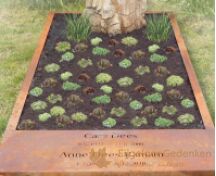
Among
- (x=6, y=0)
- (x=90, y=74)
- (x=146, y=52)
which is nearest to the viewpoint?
(x=90, y=74)

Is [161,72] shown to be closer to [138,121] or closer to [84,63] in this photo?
[84,63]

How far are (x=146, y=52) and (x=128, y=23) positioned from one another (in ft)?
Result: 1.81

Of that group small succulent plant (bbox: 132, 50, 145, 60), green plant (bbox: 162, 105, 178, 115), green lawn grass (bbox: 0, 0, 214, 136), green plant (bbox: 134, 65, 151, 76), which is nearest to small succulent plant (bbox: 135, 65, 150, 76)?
green plant (bbox: 134, 65, 151, 76)

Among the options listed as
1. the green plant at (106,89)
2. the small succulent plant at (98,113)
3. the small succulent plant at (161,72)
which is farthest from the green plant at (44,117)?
the small succulent plant at (161,72)

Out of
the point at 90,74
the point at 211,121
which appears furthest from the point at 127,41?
the point at 211,121

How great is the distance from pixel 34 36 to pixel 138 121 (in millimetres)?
2417

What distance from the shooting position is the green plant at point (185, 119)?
4562mm

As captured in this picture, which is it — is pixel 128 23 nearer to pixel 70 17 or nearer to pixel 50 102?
pixel 70 17

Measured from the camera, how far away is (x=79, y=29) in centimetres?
601

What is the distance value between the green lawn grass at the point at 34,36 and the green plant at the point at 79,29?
49cm

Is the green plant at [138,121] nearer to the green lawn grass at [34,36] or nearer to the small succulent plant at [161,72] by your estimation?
the green lawn grass at [34,36]

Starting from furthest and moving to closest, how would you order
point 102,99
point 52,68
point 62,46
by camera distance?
point 62,46 → point 52,68 → point 102,99

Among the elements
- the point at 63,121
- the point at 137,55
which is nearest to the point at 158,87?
the point at 137,55

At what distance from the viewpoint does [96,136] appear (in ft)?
14.3
